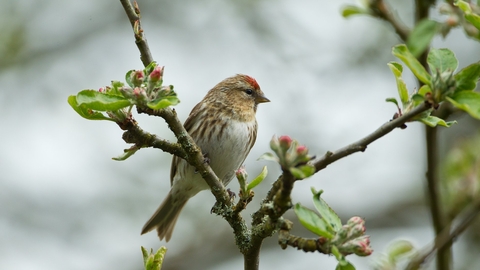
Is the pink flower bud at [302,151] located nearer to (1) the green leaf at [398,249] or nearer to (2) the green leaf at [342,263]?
(2) the green leaf at [342,263]

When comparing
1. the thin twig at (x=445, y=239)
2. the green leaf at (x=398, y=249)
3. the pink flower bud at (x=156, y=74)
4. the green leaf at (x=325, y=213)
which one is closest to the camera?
the green leaf at (x=325, y=213)

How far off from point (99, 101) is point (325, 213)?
3.22 feet

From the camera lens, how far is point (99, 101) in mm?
2541

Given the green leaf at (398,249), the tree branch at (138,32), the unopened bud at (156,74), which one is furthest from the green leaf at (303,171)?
the green leaf at (398,249)

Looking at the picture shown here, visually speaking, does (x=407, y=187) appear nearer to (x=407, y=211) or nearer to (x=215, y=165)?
(x=407, y=211)

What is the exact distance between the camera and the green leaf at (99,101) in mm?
2543

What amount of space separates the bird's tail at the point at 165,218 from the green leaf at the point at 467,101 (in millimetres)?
4754

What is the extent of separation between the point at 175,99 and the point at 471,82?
1103mm

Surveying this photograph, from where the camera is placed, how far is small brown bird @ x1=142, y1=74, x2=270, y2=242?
5812 mm

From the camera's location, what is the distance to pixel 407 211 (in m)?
8.63

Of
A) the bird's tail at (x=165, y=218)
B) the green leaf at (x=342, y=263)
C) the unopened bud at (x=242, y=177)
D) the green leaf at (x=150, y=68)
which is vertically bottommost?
the green leaf at (x=342, y=263)

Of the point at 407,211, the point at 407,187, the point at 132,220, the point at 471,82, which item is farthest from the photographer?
the point at 132,220

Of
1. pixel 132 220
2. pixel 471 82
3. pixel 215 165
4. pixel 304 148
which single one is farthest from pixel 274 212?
pixel 132 220

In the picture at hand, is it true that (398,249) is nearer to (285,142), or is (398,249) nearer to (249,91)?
(285,142)
